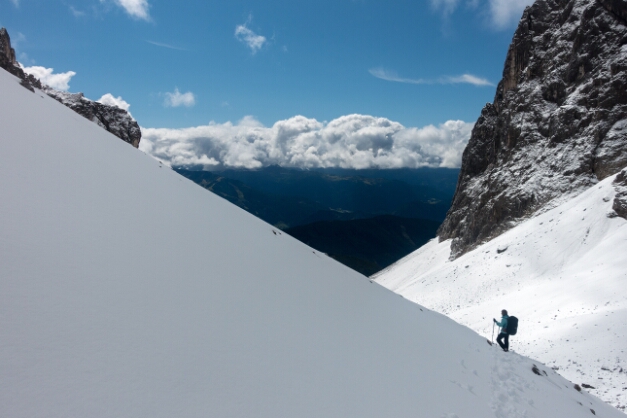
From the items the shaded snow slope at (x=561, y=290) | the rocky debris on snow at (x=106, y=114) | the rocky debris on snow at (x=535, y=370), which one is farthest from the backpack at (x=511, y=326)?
the rocky debris on snow at (x=106, y=114)

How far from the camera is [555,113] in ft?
175

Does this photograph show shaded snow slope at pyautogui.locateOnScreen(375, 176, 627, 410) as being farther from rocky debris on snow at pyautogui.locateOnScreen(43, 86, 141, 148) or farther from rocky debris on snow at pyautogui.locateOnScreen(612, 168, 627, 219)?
rocky debris on snow at pyautogui.locateOnScreen(43, 86, 141, 148)

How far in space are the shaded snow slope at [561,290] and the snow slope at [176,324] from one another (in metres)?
4.92

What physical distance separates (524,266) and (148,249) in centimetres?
3627

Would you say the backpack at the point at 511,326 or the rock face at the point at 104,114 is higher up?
the rock face at the point at 104,114

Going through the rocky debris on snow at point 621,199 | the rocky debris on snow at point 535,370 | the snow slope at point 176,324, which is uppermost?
the rocky debris on snow at point 621,199

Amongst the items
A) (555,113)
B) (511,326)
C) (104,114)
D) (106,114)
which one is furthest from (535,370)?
(106,114)

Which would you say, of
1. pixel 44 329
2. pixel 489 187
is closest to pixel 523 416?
pixel 44 329

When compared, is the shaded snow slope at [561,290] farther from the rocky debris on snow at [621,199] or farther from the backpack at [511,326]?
the backpack at [511,326]

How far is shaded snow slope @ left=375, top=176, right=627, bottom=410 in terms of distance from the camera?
14.5 m

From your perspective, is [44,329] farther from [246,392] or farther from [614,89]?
[614,89]

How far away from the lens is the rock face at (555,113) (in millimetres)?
45094

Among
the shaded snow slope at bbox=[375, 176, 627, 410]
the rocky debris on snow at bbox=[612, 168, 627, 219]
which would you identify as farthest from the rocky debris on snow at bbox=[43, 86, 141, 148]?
the rocky debris on snow at bbox=[612, 168, 627, 219]

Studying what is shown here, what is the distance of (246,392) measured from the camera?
410 cm
